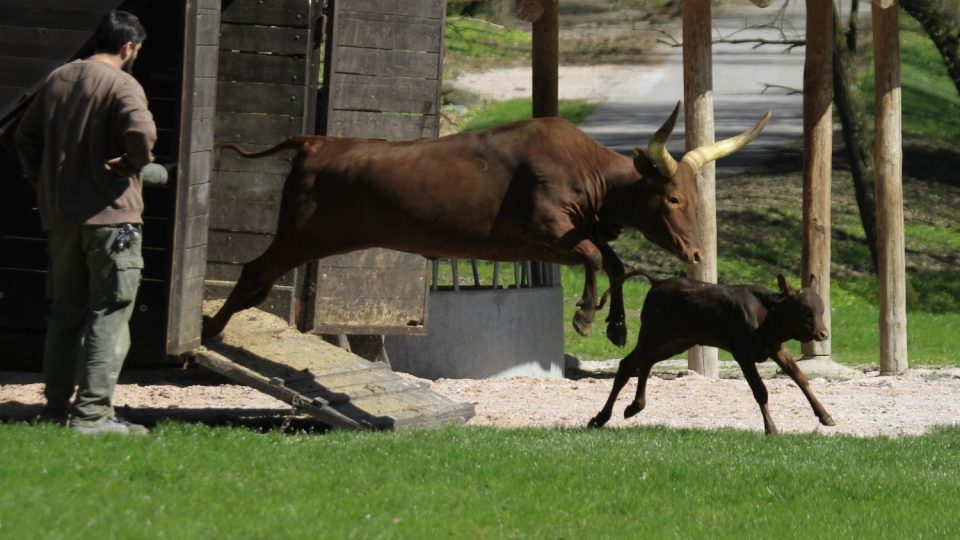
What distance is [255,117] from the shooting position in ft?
37.8

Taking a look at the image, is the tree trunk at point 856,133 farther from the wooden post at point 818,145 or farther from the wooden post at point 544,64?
the wooden post at point 544,64

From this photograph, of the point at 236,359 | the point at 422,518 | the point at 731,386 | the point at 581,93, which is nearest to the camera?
the point at 422,518

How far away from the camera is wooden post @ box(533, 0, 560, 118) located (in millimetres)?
14195

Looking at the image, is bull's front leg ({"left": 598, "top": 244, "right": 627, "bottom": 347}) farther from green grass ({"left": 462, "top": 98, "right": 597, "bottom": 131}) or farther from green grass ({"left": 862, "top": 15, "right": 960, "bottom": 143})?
green grass ({"left": 462, "top": 98, "right": 597, "bottom": 131})

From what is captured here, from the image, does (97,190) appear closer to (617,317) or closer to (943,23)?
(617,317)

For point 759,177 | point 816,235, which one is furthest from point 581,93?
point 816,235

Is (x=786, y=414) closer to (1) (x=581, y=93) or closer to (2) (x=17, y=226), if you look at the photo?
(2) (x=17, y=226)

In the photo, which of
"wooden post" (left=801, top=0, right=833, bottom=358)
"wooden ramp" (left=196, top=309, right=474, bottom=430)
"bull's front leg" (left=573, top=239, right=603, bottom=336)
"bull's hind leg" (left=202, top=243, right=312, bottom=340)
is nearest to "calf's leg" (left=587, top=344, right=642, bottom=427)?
"bull's front leg" (left=573, top=239, right=603, bottom=336)

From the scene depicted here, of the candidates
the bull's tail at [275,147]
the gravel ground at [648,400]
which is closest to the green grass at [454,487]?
the gravel ground at [648,400]

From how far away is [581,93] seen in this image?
123 ft

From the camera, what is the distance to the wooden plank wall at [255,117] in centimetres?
1149

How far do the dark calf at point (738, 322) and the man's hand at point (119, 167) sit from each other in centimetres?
337

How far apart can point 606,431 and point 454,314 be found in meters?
4.13

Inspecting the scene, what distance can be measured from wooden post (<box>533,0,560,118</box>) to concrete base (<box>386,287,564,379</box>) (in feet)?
5.44
